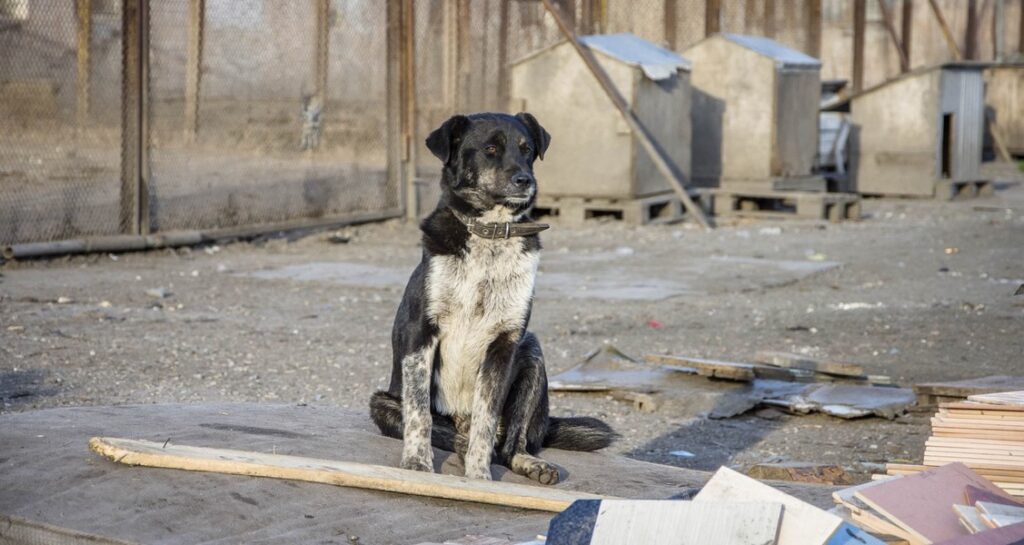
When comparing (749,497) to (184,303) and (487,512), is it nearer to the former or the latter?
(487,512)

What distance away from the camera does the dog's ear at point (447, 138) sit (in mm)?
4625

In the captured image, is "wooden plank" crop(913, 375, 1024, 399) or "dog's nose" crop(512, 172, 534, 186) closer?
"dog's nose" crop(512, 172, 534, 186)

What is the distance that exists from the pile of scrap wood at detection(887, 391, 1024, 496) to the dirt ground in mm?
1651

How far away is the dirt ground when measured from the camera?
6676 millimetres

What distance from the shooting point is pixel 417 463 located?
14.4ft

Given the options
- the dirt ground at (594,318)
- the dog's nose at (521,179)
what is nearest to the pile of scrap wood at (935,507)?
the dog's nose at (521,179)

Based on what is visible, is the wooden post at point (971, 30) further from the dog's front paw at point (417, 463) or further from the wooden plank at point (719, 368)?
the dog's front paw at point (417, 463)

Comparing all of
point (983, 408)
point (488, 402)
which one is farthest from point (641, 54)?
point (983, 408)

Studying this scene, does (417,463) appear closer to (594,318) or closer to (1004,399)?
(1004,399)

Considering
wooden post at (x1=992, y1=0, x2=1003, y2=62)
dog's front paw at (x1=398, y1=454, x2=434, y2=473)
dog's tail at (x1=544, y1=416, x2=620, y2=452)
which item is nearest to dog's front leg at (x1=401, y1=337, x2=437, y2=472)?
dog's front paw at (x1=398, y1=454, x2=434, y2=473)

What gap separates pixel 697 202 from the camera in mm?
15609

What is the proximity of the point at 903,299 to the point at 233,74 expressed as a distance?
22.7 ft

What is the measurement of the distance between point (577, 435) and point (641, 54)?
10.2 m

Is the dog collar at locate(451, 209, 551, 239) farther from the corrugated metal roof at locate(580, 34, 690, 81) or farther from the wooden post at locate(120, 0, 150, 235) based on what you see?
the corrugated metal roof at locate(580, 34, 690, 81)
